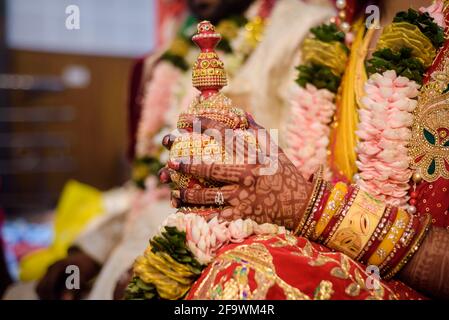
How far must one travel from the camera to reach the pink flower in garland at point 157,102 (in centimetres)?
327

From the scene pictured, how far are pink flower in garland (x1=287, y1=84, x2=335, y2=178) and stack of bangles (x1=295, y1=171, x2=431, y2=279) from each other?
398 mm

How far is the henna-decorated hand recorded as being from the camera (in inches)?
51.4

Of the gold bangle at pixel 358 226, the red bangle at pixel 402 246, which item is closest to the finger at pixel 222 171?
the gold bangle at pixel 358 226

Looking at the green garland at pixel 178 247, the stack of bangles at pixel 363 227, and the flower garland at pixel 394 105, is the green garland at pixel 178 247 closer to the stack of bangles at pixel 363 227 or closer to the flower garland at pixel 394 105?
the stack of bangles at pixel 363 227

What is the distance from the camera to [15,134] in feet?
22.2

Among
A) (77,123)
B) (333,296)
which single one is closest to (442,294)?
(333,296)

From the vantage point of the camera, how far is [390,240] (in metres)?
1.33

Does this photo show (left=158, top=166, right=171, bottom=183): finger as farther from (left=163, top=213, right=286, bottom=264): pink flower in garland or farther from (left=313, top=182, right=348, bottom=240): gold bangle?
(left=313, top=182, right=348, bottom=240): gold bangle

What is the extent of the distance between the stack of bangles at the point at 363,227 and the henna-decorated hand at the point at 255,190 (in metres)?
0.03

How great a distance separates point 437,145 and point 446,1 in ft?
1.11

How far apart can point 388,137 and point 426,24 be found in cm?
27

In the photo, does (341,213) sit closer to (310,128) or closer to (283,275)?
(283,275)

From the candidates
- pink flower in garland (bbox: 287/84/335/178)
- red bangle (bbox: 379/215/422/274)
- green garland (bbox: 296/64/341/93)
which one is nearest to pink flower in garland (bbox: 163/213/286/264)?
red bangle (bbox: 379/215/422/274)
